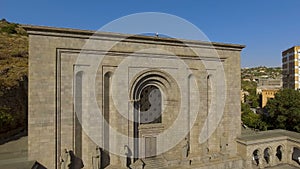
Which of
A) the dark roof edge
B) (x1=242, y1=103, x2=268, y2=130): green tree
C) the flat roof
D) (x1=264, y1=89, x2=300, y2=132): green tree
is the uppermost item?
the dark roof edge

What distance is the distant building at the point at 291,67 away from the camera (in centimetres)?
3909

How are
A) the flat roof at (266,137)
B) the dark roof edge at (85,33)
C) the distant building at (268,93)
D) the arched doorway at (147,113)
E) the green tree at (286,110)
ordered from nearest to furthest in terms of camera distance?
1. the dark roof edge at (85,33)
2. the arched doorway at (147,113)
3. the flat roof at (266,137)
4. the green tree at (286,110)
5. the distant building at (268,93)

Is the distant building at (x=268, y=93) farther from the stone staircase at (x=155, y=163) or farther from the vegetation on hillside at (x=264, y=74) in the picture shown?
the vegetation on hillside at (x=264, y=74)

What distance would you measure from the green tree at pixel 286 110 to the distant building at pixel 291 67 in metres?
24.8

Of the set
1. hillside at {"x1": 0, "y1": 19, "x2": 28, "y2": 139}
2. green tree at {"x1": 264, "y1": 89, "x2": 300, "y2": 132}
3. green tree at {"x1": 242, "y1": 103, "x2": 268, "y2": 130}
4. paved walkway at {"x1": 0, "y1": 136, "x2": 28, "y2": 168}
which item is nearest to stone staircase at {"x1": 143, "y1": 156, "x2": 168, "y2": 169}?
paved walkway at {"x1": 0, "y1": 136, "x2": 28, "y2": 168}

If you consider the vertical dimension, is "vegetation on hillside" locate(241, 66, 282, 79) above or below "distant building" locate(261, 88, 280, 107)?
above

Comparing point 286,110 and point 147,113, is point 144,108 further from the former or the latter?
point 286,110

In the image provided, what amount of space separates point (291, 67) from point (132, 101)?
42392 millimetres

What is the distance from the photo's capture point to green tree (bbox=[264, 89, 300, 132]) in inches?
737

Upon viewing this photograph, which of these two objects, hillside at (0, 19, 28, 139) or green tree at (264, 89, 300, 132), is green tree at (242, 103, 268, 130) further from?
hillside at (0, 19, 28, 139)

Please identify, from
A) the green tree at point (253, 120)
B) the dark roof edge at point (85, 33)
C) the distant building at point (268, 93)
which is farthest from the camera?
the distant building at point (268, 93)

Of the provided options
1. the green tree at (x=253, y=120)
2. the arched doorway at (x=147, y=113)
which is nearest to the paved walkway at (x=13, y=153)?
the arched doorway at (x=147, y=113)

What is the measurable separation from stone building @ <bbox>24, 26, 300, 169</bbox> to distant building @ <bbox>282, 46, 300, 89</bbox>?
31976 mm

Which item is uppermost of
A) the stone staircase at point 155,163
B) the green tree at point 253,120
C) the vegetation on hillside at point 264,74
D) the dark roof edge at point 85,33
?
the vegetation on hillside at point 264,74
